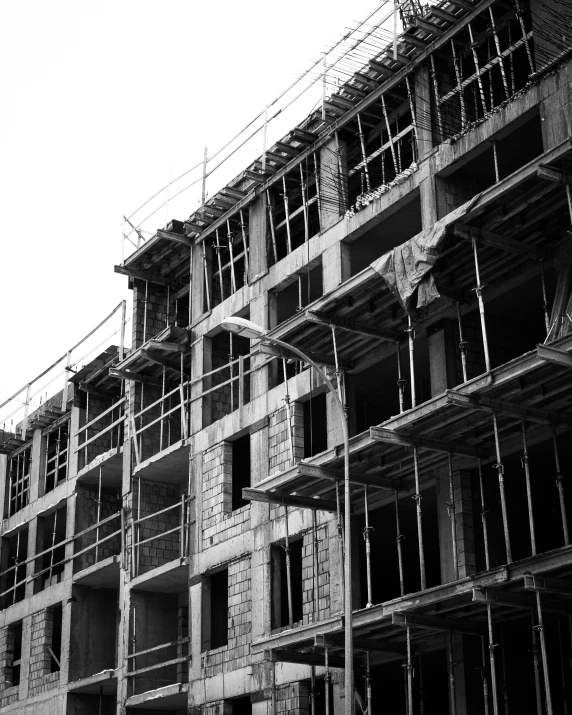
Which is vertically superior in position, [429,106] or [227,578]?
[429,106]

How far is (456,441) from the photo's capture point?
2619 centimetres

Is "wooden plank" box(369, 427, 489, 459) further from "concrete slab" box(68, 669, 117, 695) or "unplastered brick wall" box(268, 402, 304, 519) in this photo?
"concrete slab" box(68, 669, 117, 695)

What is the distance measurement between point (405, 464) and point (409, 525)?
6500 mm

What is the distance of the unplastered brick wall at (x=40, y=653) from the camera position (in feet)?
148

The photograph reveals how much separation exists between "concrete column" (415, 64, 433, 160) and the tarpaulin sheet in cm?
477

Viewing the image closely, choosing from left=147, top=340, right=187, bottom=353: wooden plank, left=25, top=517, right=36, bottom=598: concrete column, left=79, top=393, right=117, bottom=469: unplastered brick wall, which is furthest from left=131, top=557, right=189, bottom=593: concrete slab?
left=25, top=517, right=36, bottom=598: concrete column

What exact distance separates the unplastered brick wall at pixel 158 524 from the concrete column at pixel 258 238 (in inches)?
326

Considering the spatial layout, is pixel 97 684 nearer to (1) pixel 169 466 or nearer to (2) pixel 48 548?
(1) pixel 169 466

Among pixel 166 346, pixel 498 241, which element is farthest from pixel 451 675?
pixel 166 346

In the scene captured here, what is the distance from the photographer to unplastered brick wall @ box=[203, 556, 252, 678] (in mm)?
32562

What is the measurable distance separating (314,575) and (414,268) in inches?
354

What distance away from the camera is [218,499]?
115 ft

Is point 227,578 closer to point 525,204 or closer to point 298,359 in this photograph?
point 298,359

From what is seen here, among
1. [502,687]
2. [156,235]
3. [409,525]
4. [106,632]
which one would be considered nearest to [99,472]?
[106,632]
